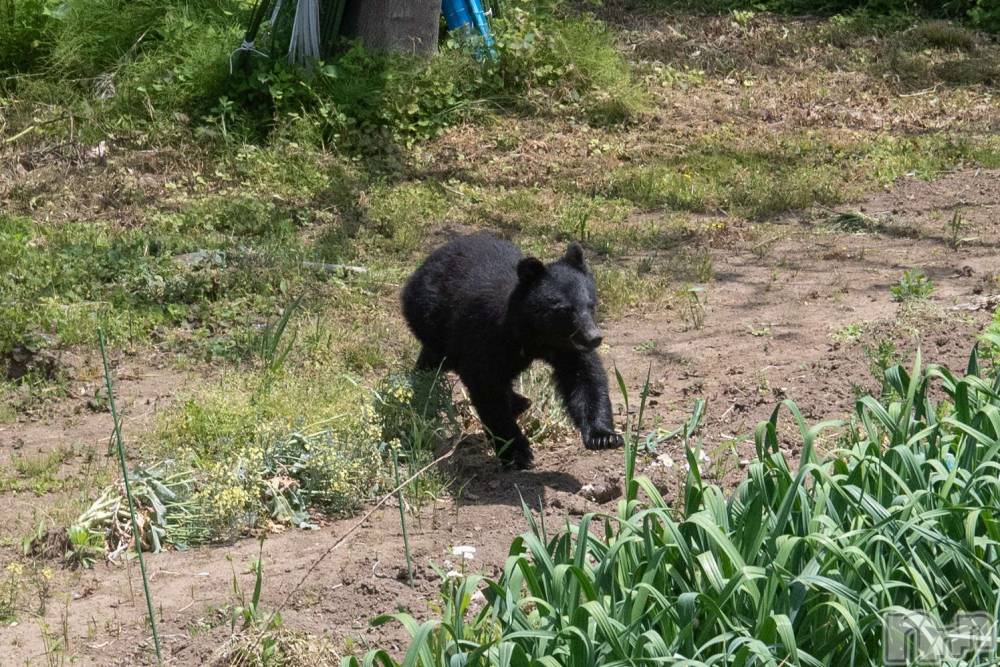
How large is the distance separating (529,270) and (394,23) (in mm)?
5828

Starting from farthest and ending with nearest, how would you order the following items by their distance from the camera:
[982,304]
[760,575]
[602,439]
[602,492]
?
[982,304], [602,439], [602,492], [760,575]

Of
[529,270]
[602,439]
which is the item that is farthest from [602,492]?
[529,270]

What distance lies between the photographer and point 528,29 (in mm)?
11703

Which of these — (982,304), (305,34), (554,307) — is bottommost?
(982,304)

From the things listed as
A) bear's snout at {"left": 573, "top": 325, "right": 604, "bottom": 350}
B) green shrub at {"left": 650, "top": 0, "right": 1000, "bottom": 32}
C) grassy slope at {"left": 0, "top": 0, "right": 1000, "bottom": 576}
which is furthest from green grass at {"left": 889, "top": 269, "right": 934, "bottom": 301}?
green shrub at {"left": 650, "top": 0, "right": 1000, "bottom": 32}

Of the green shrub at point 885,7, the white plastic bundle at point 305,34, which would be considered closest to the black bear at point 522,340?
the white plastic bundle at point 305,34

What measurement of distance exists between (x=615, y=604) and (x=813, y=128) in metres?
8.50

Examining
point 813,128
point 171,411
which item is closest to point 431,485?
point 171,411

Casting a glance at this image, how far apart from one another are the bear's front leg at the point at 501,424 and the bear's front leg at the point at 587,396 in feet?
0.89

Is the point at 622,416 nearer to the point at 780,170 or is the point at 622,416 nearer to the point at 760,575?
the point at 760,575

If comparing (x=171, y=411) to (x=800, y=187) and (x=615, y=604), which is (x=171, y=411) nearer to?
(x=615, y=604)

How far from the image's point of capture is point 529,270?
5867 millimetres

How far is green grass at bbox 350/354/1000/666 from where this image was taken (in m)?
3.35

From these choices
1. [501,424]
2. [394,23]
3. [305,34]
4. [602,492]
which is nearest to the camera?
[602,492]
